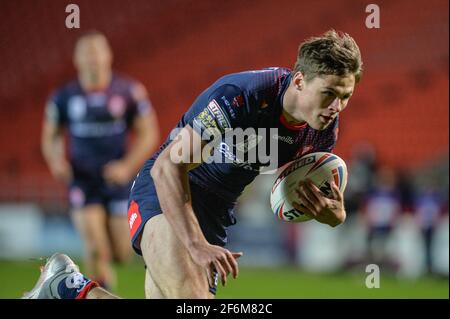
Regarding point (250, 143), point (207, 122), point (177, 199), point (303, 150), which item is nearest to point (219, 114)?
point (207, 122)

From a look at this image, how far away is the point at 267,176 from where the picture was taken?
40.5 feet

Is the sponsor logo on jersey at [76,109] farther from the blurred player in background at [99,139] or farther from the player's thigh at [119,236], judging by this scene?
the player's thigh at [119,236]

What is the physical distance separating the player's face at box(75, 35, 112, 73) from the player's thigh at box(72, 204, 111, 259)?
4.56 feet

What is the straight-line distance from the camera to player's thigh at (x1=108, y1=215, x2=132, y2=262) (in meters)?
7.53

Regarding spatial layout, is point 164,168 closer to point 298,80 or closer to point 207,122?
point 207,122

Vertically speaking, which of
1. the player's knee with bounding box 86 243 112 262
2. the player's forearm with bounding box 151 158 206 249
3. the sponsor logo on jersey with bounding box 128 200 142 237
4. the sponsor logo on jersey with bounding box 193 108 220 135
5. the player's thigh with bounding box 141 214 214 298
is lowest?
the player's knee with bounding box 86 243 112 262

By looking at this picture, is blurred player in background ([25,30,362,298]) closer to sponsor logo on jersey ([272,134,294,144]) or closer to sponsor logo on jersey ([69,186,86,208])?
sponsor logo on jersey ([272,134,294,144])

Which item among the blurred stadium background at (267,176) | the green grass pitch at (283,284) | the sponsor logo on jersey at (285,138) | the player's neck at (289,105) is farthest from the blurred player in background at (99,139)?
the player's neck at (289,105)

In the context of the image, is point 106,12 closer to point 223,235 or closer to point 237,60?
point 237,60

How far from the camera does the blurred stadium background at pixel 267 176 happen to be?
10.8m

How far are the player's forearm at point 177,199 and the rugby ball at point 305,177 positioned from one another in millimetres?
813

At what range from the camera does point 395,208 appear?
1133 cm

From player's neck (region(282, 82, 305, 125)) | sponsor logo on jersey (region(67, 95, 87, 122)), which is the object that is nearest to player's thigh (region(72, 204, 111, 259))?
sponsor logo on jersey (region(67, 95, 87, 122))
